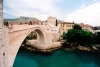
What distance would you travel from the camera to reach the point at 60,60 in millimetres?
14742

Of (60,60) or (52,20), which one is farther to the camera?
(52,20)

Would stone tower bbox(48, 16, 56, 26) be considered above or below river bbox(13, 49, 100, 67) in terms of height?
above

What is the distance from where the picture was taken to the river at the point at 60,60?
1340 centimetres

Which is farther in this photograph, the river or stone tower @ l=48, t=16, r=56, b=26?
stone tower @ l=48, t=16, r=56, b=26

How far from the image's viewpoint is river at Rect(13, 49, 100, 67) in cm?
1340

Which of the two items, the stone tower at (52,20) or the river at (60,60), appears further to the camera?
the stone tower at (52,20)

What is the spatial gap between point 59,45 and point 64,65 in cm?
700

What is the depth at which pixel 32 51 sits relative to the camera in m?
17.8

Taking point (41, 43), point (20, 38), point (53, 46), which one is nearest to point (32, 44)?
point (41, 43)

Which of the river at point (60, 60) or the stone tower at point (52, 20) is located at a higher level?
the stone tower at point (52, 20)

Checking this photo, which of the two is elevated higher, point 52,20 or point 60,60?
point 52,20

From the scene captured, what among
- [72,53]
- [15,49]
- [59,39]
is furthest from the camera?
[59,39]

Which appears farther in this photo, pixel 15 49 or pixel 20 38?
pixel 20 38

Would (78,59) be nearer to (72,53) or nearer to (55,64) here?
(72,53)
